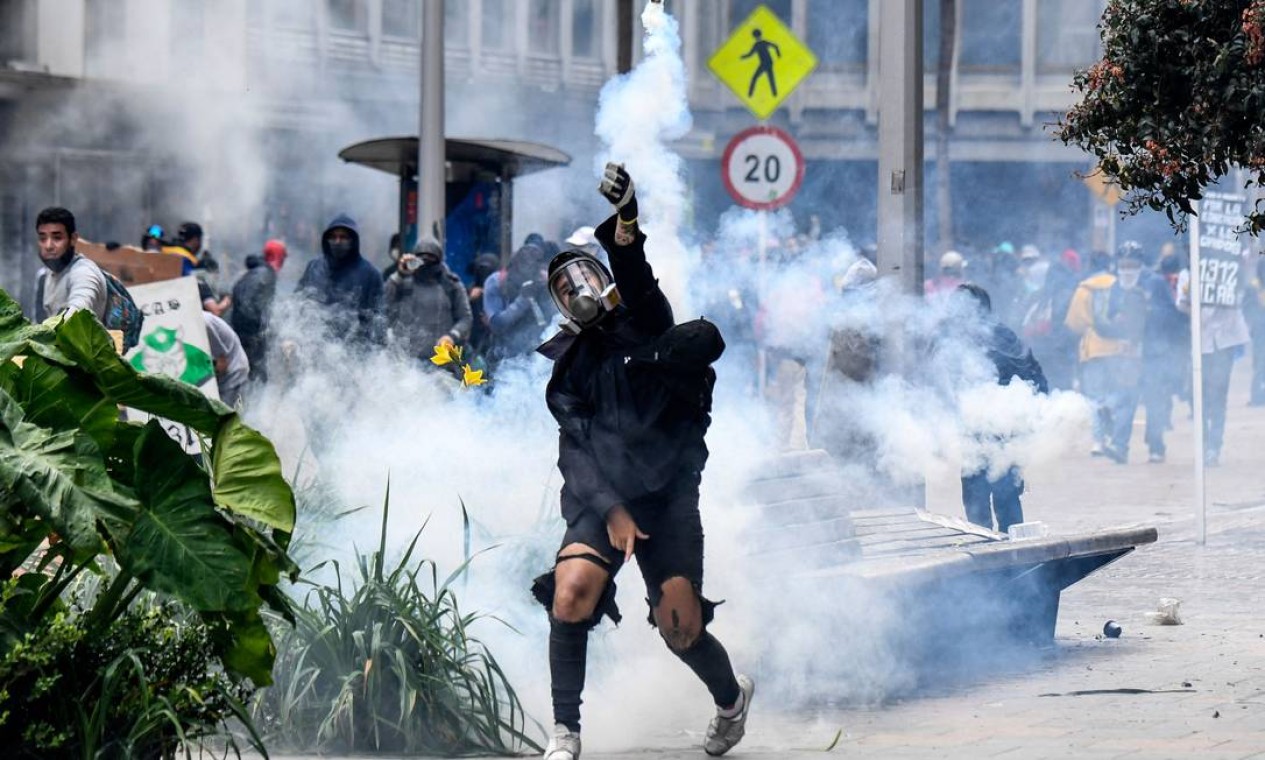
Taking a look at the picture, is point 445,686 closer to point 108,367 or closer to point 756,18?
point 108,367

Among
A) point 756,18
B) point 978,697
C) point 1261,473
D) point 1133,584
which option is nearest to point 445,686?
point 978,697

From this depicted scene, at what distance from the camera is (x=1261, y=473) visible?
15812 mm

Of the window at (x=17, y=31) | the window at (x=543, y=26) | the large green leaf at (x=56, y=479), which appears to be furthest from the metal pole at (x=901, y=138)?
the window at (x=543, y=26)

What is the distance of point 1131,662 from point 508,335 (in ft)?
21.9

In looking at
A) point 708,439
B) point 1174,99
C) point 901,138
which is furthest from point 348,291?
point 1174,99

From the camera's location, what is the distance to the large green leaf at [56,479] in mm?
3789

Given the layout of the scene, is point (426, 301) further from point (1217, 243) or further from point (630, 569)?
point (630, 569)

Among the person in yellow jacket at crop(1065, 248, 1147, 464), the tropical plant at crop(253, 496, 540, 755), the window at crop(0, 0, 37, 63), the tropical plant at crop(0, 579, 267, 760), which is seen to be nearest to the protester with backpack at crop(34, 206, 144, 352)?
the tropical plant at crop(253, 496, 540, 755)

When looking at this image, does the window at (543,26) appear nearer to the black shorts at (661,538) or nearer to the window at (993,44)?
the window at (993,44)

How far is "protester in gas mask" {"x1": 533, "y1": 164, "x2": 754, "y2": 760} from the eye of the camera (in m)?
5.83

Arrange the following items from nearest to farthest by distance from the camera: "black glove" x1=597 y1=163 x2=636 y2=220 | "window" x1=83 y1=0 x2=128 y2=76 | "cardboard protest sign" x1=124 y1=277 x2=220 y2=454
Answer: "black glove" x1=597 y1=163 x2=636 y2=220 → "cardboard protest sign" x1=124 y1=277 x2=220 y2=454 → "window" x1=83 y1=0 x2=128 y2=76

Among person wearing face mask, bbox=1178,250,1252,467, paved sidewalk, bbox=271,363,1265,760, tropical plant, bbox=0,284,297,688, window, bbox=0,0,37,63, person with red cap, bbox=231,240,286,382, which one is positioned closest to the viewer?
tropical plant, bbox=0,284,297,688

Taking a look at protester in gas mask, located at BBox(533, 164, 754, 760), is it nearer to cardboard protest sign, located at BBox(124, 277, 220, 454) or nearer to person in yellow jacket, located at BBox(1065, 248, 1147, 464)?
cardboard protest sign, located at BBox(124, 277, 220, 454)

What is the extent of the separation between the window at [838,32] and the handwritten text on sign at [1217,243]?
20731mm
